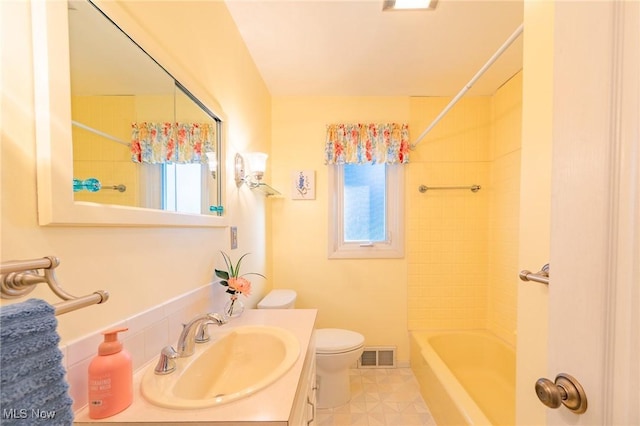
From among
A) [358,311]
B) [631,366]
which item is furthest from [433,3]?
[358,311]

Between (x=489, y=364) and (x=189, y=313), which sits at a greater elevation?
(x=189, y=313)

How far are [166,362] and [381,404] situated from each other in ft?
5.58

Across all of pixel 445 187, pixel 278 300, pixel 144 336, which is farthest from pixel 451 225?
pixel 144 336

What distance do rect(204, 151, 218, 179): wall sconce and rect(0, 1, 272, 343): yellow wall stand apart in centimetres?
12

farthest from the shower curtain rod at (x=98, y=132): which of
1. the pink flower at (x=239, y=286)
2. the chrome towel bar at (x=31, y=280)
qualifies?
the pink flower at (x=239, y=286)

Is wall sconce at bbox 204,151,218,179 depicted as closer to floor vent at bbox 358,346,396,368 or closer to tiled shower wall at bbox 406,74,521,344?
tiled shower wall at bbox 406,74,521,344

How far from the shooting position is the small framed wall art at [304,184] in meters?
2.47

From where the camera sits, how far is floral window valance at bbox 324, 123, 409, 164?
2389 mm

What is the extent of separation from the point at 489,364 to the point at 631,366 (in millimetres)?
2353

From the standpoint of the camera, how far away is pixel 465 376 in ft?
7.25

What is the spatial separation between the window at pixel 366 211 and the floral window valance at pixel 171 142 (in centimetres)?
143

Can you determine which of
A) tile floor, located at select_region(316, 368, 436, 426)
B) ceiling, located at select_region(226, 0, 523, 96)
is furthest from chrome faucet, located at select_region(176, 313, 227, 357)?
ceiling, located at select_region(226, 0, 523, 96)

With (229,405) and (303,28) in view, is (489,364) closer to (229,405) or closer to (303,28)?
(229,405)

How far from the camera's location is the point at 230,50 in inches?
59.6
